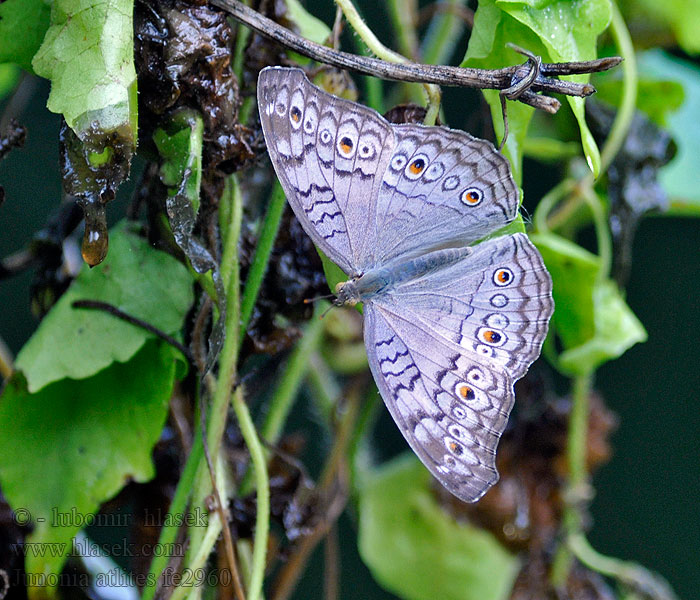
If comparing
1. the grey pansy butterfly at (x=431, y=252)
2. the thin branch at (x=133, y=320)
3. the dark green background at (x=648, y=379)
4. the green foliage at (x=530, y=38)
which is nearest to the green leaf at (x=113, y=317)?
the thin branch at (x=133, y=320)

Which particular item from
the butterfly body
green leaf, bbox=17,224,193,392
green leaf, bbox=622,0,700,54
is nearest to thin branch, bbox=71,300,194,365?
green leaf, bbox=17,224,193,392

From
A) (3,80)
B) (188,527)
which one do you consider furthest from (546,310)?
(3,80)

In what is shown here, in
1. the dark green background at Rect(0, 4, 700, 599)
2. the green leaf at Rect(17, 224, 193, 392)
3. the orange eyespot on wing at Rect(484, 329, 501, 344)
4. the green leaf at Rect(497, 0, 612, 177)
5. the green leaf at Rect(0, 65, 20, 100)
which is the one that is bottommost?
the dark green background at Rect(0, 4, 700, 599)

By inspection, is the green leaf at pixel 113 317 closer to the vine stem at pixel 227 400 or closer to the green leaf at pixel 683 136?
the vine stem at pixel 227 400

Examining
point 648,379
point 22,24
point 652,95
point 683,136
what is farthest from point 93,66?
point 648,379

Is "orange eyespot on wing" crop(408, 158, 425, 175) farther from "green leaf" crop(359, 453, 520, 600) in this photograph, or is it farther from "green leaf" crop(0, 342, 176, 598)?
"green leaf" crop(359, 453, 520, 600)
